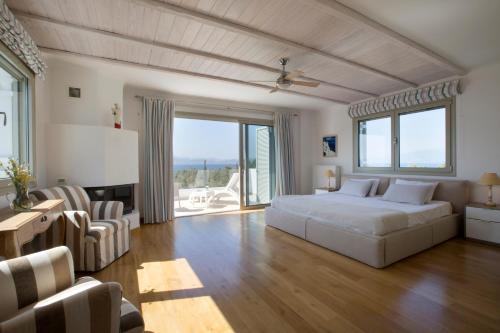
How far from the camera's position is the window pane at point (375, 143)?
5.04 metres

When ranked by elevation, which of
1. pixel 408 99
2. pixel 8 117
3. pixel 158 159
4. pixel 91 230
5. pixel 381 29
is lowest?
pixel 91 230

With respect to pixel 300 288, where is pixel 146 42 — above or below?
above

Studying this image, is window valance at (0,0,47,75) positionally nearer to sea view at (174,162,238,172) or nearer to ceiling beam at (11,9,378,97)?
ceiling beam at (11,9,378,97)

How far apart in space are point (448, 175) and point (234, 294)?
4.13 metres

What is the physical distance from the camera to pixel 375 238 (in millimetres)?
2719

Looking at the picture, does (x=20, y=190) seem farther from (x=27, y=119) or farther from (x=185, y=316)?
(x=185, y=316)

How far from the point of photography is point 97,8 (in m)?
2.19

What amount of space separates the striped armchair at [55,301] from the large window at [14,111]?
1472 mm

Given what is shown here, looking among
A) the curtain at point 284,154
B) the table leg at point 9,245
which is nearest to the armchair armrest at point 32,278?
the table leg at point 9,245

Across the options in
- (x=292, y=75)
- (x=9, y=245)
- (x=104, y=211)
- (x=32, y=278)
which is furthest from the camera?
(x=104, y=211)

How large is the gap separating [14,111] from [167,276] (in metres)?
2.51

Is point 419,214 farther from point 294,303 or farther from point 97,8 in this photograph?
point 97,8

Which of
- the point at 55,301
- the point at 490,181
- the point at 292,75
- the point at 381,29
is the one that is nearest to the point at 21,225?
the point at 55,301

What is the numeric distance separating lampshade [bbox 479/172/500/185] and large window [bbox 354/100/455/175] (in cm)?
62
